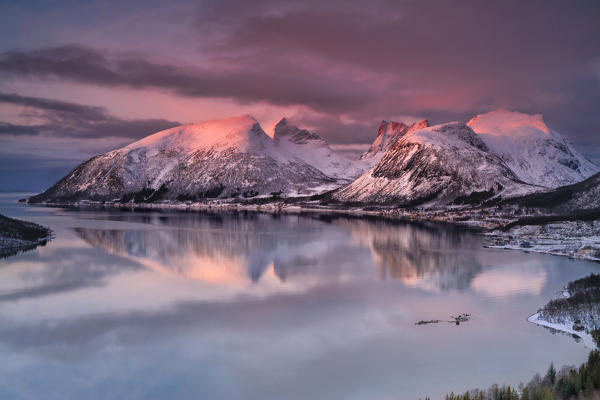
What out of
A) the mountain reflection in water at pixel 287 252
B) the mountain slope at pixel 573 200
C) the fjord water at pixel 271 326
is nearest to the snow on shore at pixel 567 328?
the fjord water at pixel 271 326

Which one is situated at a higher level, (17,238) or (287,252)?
(17,238)

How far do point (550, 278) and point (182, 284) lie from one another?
113ft

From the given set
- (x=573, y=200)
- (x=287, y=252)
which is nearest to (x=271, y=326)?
(x=287, y=252)

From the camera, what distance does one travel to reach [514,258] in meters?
54.7

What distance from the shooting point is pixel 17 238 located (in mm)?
62719

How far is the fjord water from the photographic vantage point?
66.2ft

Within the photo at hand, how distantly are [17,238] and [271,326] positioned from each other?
168 ft

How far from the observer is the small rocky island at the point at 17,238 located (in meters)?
57.4

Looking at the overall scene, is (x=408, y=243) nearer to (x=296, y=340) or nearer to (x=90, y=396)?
(x=296, y=340)

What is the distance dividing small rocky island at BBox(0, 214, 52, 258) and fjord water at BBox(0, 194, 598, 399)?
4933 mm

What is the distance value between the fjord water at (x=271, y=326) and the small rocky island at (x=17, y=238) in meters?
4.93

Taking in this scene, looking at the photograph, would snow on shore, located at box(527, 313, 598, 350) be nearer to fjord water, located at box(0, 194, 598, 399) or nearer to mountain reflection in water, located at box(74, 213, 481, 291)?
fjord water, located at box(0, 194, 598, 399)

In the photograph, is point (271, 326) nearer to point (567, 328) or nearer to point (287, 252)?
point (567, 328)

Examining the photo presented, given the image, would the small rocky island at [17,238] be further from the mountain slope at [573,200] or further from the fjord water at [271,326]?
the mountain slope at [573,200]
